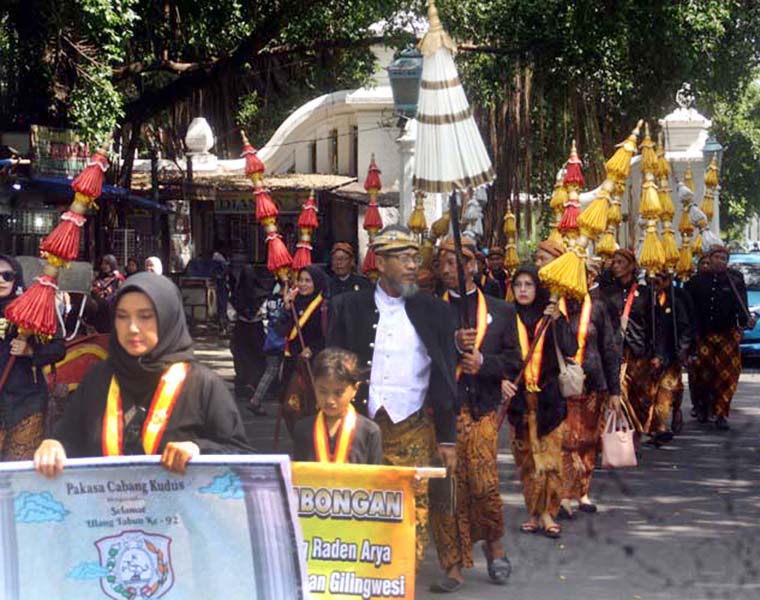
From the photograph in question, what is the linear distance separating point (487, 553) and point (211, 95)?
1085 inches

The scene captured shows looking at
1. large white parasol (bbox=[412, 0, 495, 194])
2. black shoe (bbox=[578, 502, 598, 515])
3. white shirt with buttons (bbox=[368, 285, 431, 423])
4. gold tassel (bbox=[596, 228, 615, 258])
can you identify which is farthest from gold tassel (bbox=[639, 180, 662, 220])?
white shirt with buttons (bbox=[368, 285, 431, 423])

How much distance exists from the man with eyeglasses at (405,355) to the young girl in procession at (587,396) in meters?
2.81

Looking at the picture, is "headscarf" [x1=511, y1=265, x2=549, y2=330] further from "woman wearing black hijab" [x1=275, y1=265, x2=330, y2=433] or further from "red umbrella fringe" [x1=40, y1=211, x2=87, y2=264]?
"woman wearing black hijab" [x1=275, y1=265, x2=330, y2=433]

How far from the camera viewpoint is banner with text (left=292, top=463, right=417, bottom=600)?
603 centimetres

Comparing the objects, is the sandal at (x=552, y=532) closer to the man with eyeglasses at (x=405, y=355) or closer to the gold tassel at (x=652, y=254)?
the man with eyeglasses at (x=405, y=355)

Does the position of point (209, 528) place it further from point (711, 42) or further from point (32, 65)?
point (711, 42)

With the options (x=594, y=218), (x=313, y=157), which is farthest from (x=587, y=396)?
(x=313, y=157)

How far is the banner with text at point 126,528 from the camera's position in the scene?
4.79 m

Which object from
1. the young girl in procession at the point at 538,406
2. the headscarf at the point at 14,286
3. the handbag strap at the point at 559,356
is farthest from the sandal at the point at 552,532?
the headscarf at the point at 14,286

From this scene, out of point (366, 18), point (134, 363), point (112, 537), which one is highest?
point (366, 18)

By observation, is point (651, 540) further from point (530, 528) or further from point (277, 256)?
point (277, 256)

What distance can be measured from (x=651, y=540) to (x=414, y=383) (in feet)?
8.83

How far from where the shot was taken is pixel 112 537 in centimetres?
482

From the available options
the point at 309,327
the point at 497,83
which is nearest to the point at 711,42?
the point at 497,83
